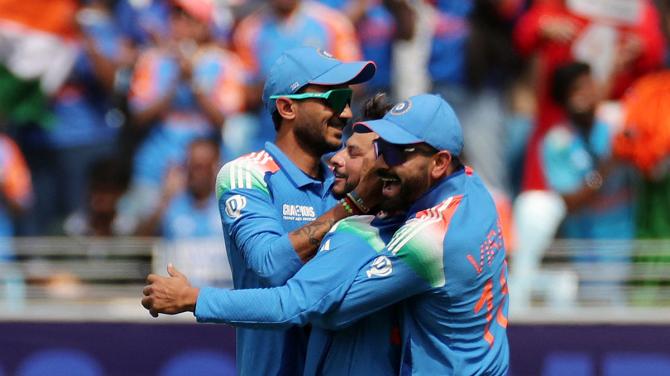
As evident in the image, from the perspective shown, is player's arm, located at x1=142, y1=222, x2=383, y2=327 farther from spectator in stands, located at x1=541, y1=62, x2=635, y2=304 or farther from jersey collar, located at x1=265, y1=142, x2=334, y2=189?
spectator in stands, located at x1=541, y1=62, x2=635, y2=304

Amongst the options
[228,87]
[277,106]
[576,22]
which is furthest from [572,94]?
[277,106]

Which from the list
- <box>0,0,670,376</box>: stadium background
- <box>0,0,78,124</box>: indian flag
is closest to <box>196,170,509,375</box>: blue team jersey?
<box>0,0,670,376</box>: stadium background

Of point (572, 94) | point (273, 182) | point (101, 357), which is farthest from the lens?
point (572, 94)

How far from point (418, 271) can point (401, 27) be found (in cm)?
450

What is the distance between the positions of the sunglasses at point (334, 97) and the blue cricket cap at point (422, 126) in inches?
18.0

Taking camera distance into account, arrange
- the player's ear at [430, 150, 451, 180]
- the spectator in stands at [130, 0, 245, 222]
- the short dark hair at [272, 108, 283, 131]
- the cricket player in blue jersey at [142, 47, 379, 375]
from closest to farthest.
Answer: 1. the player's ear at [430, 150, 451, 180]
2. the cricket player in blue jersey at [142, 47, 379, 375]
3. the short dark hair at [272, 108, 283, 131]
4. the spectator in stands at [130, 0, 245, 222]

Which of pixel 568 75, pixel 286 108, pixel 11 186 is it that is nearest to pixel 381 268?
pixel 286 108

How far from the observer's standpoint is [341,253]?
14.5 feet

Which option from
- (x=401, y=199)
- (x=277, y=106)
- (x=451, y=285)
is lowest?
(x=451, y=285)

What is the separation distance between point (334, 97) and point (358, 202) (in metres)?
0.50

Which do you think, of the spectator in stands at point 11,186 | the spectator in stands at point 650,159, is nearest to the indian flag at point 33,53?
the spectator in stands at point 11,186

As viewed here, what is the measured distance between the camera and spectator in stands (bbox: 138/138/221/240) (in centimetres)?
841

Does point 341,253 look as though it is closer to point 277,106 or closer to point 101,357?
point 277,106

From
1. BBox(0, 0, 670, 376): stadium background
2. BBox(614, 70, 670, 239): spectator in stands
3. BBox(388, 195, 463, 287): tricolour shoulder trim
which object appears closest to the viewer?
BBox(388, 195, 463, 287): tricolour shoulder trim
